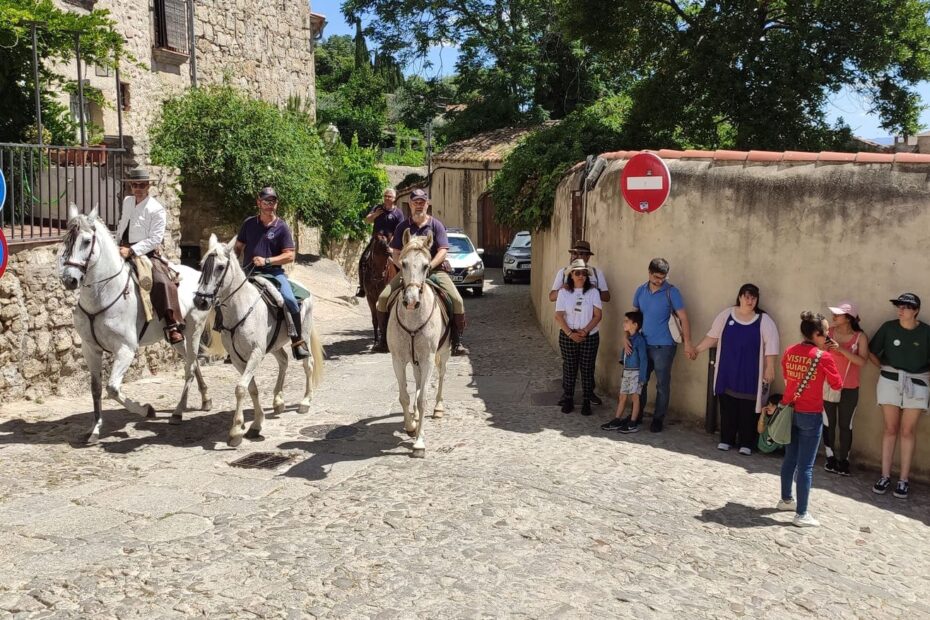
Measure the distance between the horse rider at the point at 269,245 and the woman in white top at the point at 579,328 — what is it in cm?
304

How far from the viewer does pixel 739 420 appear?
8805 mm

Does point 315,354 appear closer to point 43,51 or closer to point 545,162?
point 43,51

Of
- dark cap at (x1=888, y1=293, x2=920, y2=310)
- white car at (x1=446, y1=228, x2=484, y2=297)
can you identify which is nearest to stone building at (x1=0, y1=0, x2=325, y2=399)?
white car at (x1=446, y1=228, x2=484, y2=297)

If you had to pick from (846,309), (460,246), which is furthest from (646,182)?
(460,246)

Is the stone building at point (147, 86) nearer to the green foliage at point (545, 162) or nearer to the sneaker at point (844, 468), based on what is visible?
the green foliage at point (545, 162)

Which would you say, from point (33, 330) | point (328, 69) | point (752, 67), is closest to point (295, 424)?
point (33, 330)

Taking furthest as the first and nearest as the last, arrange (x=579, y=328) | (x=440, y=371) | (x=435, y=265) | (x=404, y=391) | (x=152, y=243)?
(x=579, y=328)
(x=440, y=371)
(x=152, y=243)
(x=435, y=265)
(x=404, y=391)

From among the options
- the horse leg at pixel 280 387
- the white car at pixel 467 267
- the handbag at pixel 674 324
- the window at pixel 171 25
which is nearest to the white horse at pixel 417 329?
the horse leg at pixel 280 387

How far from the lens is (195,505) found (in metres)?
6.75

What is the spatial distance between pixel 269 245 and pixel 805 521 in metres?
5.92

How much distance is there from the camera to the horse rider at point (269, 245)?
30.5 ft

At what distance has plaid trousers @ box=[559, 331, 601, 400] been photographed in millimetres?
10117

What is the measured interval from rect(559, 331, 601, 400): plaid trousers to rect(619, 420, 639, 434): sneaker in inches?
31.3

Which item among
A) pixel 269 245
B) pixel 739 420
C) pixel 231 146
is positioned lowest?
pixel 739 420
